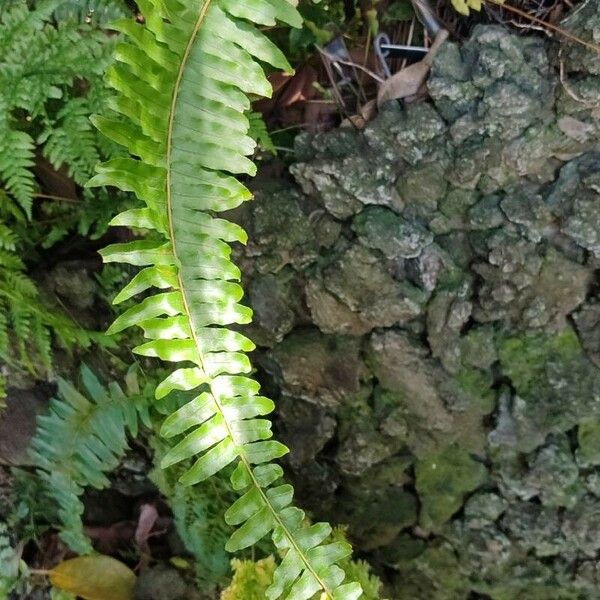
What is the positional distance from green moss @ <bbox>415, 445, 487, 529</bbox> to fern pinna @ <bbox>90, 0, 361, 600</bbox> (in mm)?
730

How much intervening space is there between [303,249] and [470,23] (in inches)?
28.3

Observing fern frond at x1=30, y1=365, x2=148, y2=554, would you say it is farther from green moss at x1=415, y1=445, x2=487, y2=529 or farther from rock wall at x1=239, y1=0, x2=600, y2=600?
green moss at x1=415, y1=445, x2=487, y2=529

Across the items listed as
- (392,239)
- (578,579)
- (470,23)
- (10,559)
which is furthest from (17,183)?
(578,579)

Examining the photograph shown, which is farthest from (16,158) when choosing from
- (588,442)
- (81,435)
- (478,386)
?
(588,442)

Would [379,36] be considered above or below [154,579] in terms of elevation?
above

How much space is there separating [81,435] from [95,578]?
1.57ft

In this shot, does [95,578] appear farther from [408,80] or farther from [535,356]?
[408,80]

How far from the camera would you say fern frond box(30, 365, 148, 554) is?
1812 mm

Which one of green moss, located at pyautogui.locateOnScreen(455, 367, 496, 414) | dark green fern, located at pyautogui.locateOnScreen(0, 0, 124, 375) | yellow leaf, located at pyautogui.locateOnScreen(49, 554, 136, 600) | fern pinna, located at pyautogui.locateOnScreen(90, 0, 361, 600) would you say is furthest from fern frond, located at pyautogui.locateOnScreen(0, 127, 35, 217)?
green moss, located at pyautogui.locateOnScreen(455, 367, 496, 414)

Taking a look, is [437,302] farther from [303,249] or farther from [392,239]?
[303,249]

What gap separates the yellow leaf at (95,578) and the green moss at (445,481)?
94 cm

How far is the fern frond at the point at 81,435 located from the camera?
1.81m

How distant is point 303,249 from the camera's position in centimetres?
178

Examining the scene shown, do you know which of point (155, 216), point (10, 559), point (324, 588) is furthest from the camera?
point (10, 559)
